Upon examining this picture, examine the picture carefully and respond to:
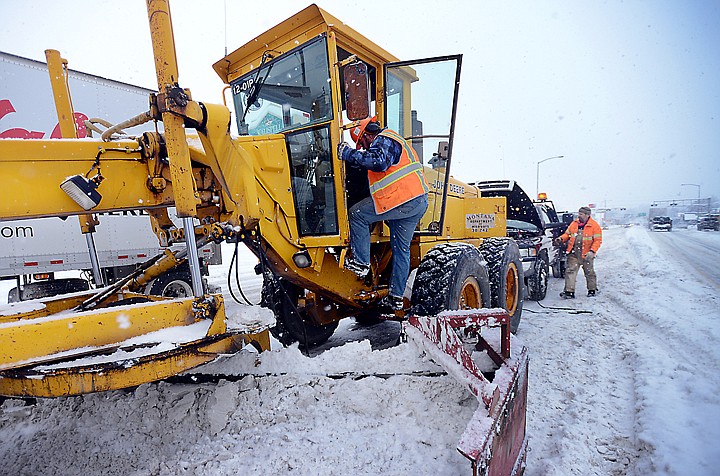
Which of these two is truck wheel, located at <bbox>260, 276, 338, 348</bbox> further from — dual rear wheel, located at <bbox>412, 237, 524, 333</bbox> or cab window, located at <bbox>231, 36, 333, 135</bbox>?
cab window, located at <bbox>231, 36, 333, 135</bbox>

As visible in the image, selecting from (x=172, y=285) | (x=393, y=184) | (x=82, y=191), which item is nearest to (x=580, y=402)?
(x=393, y=184)

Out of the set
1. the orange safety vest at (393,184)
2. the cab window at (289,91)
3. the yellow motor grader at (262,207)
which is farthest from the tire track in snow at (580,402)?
the cab window at (289,91)

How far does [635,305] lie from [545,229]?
12.0 ft

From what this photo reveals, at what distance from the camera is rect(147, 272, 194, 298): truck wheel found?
5.98 meters

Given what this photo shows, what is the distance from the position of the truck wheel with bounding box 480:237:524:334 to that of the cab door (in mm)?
1145

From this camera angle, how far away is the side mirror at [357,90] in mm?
2953

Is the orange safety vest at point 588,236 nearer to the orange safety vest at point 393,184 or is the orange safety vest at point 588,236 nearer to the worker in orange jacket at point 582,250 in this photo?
the worker in orange jacket at point 582,250

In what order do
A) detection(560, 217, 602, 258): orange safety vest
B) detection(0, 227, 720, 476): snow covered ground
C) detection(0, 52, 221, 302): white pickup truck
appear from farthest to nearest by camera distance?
detection(560, 217, 602, 258): orange safety vest → detection(0, 52, 221, 302): white pickup truck → detection(0, 227, 720, 476): snow covered ground

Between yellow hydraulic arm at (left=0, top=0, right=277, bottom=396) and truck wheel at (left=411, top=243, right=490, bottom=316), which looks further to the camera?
truck wheel at (left=411, top=243, right=490, bottom=316)

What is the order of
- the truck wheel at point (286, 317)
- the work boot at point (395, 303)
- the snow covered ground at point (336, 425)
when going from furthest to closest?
the truck wheel at point (286, 317) → the work boot at point (395, 303) → the snow covered ground at point (336, 425)

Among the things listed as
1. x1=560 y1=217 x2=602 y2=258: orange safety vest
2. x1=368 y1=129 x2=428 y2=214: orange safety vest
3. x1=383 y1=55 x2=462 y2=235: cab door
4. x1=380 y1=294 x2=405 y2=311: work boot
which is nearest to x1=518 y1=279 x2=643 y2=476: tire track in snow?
x1=380 y1=294 x2=405 y2=311: work boot

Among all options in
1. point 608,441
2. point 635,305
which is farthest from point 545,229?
point 608,441

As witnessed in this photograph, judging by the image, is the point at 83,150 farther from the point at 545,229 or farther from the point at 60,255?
the point at 545,229

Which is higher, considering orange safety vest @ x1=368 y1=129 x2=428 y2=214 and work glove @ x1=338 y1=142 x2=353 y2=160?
work glove @ x1=338 y1=142 x2=353 y2=160
